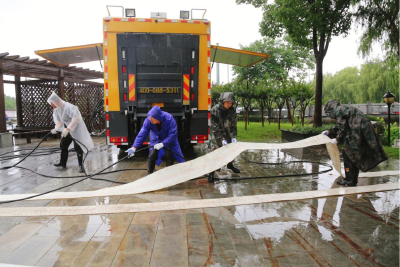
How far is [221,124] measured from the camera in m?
5.46

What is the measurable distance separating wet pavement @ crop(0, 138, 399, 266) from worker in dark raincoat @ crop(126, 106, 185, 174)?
71 cm

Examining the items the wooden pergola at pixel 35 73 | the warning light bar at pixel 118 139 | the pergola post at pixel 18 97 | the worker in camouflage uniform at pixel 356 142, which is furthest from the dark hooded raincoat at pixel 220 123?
the pergola post at pixel 18 97

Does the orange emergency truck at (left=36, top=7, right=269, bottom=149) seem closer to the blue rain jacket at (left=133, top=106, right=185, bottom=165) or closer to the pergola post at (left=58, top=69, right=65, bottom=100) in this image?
the blue rain jacket at (left=133, top=106, right=185, bottom=165)

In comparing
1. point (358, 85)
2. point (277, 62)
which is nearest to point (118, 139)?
point (277, 62)

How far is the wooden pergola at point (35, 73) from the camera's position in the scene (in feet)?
33.9

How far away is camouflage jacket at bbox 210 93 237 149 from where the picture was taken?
539 centimetres

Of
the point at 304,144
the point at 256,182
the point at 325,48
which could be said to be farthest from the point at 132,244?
the point at 325,48

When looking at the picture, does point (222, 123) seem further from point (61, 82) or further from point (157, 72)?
point (61, 82)

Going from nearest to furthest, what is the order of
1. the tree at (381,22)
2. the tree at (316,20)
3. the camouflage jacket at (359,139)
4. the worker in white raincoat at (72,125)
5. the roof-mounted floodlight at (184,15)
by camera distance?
the camouflage jacket at (359,139) < the worker in white raincoat at (72,125) < the roof-mounted floodlight at (184,15) < the tree at (381,22) < the tree at (316,20)

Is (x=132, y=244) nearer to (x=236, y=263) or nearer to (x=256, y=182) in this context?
(x=236, y=263)

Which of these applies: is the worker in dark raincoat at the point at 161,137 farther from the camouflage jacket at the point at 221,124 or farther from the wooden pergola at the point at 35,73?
the wooden pergola at the point at 35,73

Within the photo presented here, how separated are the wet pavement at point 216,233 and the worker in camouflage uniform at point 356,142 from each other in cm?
51

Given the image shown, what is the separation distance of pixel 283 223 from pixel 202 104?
166 inches

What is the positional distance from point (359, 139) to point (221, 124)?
93.8 inches
